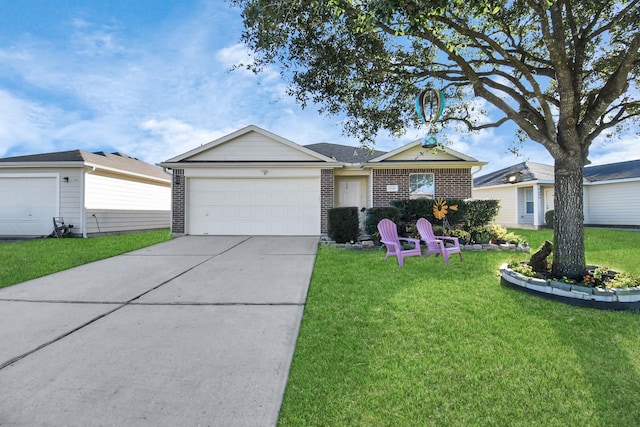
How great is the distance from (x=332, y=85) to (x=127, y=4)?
18.9 ft

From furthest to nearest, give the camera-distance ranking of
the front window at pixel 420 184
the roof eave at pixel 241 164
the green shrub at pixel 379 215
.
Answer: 1. the front window at pixel 420 184
2. the roof eave at pixel 241 164
3. the green shrub at pixel 379 215

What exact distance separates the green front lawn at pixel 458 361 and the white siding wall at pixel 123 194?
11811 millimetres

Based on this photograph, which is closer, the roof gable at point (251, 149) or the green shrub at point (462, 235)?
the green shrub at point (462, 235)

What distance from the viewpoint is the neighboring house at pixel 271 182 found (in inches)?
452

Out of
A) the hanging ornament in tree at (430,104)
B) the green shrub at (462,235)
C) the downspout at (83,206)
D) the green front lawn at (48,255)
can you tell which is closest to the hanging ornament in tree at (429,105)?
the hanging ornament in tree at (430,104)

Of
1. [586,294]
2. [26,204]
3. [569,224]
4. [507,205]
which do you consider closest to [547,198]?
[507,205]

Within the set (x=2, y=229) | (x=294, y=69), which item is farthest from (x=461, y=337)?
(x=2, y=229)

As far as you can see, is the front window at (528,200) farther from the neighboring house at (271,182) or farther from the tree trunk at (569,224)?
the tree trunk at (569,224)

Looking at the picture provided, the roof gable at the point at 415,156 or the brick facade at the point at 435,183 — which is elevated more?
the roof gable at the point at 415,156

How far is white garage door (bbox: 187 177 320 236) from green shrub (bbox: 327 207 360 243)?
7.40 ft

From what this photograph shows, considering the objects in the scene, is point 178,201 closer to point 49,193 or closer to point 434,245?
point 49,193

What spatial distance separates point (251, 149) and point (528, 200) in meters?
15.6

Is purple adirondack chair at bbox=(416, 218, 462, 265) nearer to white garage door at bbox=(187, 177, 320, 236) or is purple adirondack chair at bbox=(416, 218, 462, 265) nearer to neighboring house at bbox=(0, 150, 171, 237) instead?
white garage door at bbox=(187, 177, 320, 236)

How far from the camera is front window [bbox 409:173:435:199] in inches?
478
